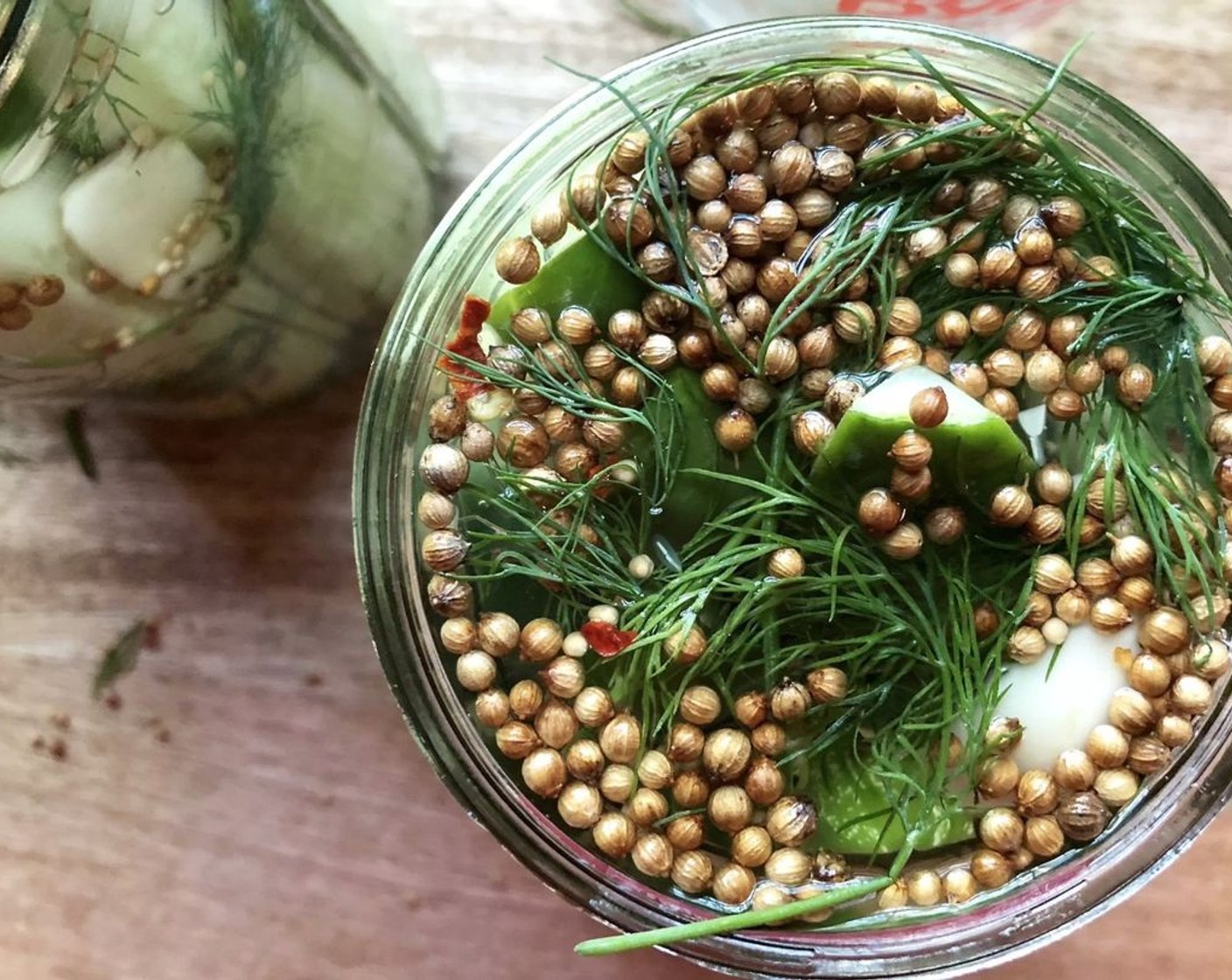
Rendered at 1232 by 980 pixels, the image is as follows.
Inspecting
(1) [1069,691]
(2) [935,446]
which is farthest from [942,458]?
(1) [1069,691]

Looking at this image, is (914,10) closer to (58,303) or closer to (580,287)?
(580,287)

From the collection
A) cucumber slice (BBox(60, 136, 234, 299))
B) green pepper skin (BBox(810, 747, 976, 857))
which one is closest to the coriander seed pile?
green pepper skin (BBox(810, 747, 976, 857))

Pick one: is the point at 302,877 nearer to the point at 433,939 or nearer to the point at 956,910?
the point at 433,939

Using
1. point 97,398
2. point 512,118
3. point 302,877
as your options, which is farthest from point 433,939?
point 512,118

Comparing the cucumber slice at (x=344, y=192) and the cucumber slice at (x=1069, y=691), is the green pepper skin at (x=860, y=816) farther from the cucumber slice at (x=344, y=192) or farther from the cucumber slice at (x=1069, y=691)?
the cucumber slice at (x=344, y=192)

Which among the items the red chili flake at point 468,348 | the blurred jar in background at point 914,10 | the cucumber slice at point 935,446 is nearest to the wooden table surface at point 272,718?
the blurred jar in background at point 914,10

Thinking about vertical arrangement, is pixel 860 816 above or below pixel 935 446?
below
